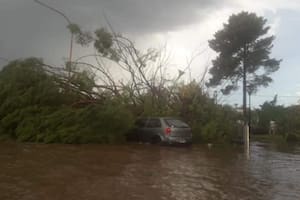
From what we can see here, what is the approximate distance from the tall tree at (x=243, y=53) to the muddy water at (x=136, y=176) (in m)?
24.8

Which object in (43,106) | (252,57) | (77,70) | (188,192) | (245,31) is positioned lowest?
(188,192)

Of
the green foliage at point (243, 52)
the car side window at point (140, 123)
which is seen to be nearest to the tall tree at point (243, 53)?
the green foliage at point (243, 52)

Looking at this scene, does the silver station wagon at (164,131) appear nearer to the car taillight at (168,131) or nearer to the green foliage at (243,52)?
the car taillight at (168,131)

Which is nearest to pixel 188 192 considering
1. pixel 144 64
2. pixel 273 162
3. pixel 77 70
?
pixel 273 162

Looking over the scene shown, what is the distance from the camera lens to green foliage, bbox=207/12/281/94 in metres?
38.9

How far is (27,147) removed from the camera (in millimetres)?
15930

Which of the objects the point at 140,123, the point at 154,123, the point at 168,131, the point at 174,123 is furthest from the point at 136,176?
the point at 140,123

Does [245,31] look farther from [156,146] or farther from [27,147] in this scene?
[27,147]

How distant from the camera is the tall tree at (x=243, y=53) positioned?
38906mm

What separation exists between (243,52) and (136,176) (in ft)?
104

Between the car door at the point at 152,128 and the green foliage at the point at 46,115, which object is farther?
the car door at the point at 152,128

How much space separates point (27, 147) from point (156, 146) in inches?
241

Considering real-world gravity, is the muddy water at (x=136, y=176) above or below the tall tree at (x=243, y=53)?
below

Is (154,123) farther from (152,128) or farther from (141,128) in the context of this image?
(141,128)
